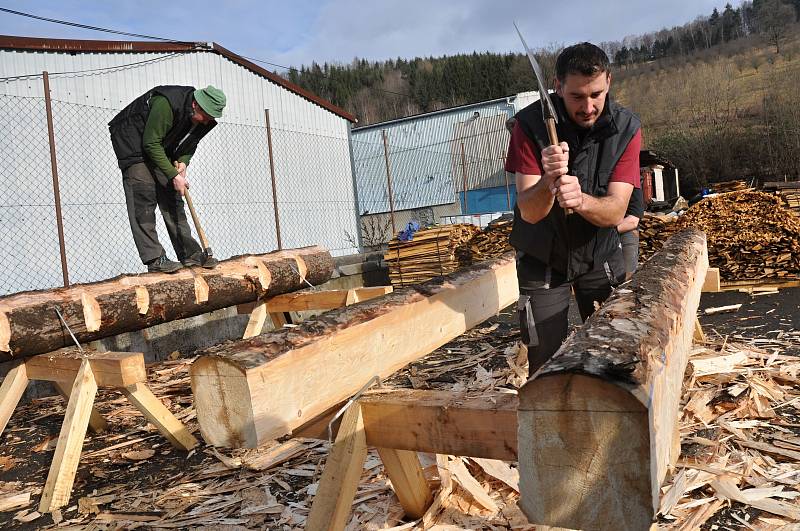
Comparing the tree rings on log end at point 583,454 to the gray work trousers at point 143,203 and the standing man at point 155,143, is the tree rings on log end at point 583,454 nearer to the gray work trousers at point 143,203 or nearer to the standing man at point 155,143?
the standing man at point 155,143

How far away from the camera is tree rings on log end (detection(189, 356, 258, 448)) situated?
199 centimetres

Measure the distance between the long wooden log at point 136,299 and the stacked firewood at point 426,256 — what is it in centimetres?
399

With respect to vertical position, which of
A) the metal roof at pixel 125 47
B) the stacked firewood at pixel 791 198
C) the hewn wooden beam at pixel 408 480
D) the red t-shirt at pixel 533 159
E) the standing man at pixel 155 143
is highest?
the metal roof at pixel 125 47

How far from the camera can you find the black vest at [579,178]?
107 inches

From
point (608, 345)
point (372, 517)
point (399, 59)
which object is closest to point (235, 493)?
point (372, 517)

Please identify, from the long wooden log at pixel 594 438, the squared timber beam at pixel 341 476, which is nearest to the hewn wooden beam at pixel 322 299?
the squared timber beam at pixel 341 476

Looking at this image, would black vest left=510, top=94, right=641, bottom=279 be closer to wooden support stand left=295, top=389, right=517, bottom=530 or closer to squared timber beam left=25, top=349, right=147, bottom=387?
wooden support stand left=295, top=389, right=517, bottom=530

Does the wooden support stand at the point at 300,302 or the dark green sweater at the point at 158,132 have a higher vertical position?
the dark green sweater at the point at 158,132

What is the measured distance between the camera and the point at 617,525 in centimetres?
133

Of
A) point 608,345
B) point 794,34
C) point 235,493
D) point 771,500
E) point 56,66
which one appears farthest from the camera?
point 794,34

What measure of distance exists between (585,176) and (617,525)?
185 centimetres

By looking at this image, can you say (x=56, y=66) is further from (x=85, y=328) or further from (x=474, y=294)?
(x=474, y=294)

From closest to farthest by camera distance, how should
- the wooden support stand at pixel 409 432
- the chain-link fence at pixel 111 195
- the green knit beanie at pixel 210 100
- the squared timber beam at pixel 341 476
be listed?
the wooden support stand at pixel 409 432, the squared timber beam at pixel 341 476, the green knit beanie at pixel 210 100, the chain-link fence at pixel 111 195

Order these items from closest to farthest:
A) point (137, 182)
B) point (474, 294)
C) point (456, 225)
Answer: point (474, 294), point (137, 182), point (456, 225)
